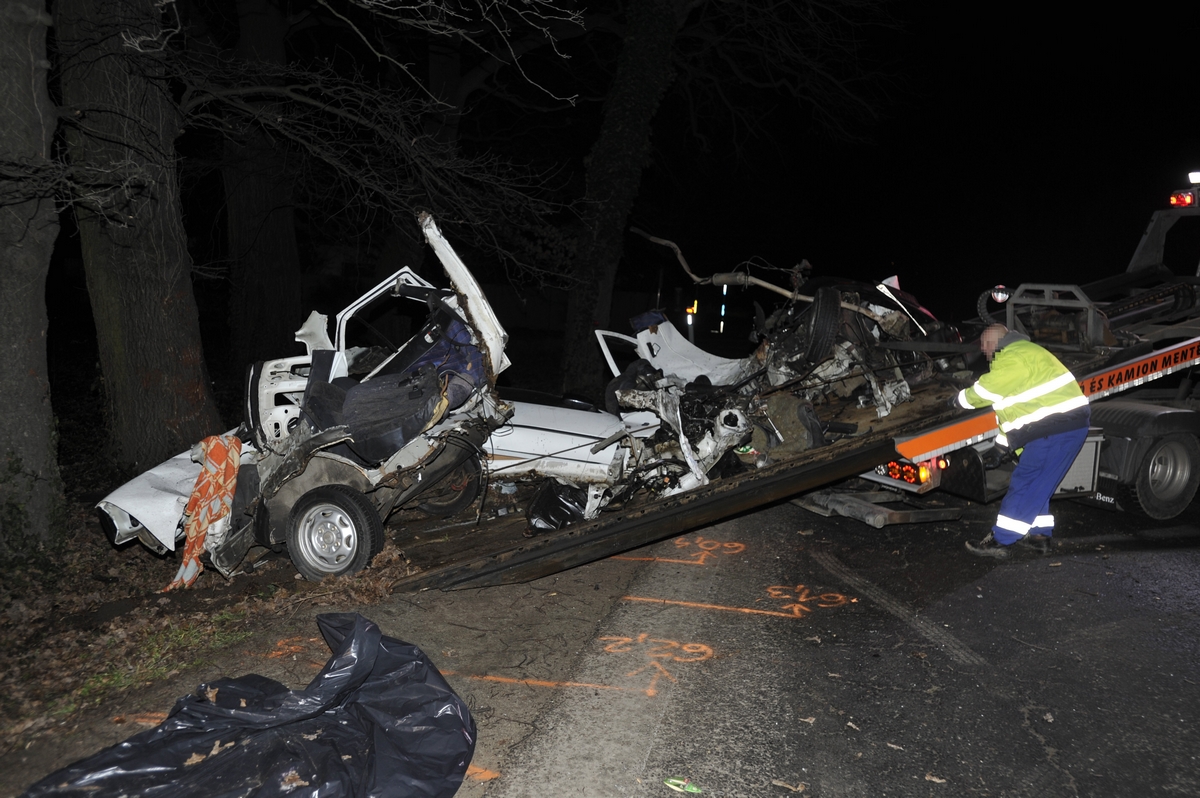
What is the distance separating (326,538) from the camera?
5691mm

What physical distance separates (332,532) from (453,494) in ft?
4.86

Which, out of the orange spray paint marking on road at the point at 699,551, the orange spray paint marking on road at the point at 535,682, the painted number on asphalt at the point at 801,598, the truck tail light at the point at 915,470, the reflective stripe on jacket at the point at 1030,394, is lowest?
the orange spray paint marking on road at the point at 699,551

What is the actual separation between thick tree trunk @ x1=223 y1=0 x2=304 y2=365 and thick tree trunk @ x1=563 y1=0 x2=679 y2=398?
4686 mm

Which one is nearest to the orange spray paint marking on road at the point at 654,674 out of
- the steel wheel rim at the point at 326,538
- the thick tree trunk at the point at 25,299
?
the steel wheel rim at the point at 326,538

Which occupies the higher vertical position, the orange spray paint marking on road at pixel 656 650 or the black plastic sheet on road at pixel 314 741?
the black plastic sheet on road at pixel 314 741

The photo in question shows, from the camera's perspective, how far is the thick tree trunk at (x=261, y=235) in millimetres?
12031

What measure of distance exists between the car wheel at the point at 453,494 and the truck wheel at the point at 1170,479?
559 centimetres

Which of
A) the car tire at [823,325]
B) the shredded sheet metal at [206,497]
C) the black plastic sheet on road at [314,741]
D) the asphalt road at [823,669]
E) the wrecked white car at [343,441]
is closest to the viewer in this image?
the black plastic sheet on road at [314,741]

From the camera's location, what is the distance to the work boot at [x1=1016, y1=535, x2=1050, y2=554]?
6.02 m

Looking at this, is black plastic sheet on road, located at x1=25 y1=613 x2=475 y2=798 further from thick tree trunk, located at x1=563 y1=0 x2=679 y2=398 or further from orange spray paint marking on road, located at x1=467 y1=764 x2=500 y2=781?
thick tree trunk, located at x1=563 y1=0 x2=679 y2=398

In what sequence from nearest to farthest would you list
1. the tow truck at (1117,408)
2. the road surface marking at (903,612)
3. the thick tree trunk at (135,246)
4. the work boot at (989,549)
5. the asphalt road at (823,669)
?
the asphalt road at (823,669), the road surface marking at (903,612), the work boot at (989,549), the tow truck at (1117,408), the thick tree trunk at (135,246)

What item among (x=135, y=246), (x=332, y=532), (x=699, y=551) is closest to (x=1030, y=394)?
(x=699, y=551)

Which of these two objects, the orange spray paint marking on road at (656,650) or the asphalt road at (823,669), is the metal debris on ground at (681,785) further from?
the orange spray paint marking on road at (656,650)

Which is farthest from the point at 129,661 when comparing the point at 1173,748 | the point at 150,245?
the point at 1173,748
